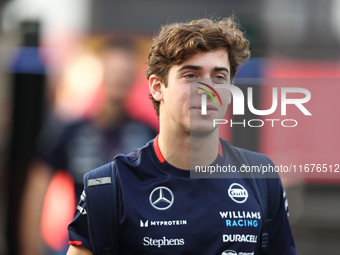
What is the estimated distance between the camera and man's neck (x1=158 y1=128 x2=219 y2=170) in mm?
1781

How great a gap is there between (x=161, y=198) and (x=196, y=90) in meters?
0.50

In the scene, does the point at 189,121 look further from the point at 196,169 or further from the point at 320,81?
the point at 320,81

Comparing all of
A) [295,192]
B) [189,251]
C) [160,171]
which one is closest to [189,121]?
[160,171]

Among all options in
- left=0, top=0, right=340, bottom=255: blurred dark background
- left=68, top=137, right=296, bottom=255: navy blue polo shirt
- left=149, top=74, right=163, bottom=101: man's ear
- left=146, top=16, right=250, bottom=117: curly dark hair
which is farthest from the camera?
left=0, top=0, right=340, bottom=255: blurred dark background

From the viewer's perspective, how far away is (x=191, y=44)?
1692 mm

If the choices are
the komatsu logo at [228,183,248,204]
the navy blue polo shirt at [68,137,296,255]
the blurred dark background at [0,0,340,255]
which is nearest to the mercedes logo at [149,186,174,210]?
the navy blue polo shirt at [68,137,296,255]

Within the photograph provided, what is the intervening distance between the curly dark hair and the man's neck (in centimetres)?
27

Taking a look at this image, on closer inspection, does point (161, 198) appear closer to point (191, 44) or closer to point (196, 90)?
point (196, 90)

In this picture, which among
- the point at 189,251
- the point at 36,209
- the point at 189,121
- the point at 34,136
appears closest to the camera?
the point at 189,251

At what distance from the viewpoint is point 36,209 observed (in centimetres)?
442

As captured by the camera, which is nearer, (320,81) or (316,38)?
(320,81)

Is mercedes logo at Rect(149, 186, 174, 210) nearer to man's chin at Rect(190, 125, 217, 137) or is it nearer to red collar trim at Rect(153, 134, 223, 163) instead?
red collar trim at Rect(153, 134, 223, 163)

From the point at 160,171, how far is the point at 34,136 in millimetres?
3399

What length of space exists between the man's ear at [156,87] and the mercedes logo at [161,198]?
44 cm
